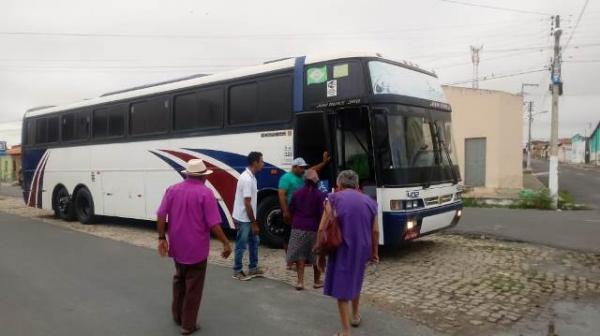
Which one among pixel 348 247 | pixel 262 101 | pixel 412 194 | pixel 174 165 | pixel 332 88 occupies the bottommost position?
pixel 348 247

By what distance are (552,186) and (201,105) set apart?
42.7ft

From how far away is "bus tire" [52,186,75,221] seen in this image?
14.6m

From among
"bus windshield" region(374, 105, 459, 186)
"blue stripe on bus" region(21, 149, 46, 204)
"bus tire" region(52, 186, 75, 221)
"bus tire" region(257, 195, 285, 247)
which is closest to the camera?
"bus windshield" region(374, 105, 459, 186)

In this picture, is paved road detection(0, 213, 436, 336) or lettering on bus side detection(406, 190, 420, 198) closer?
paved road detection(0, 213, 436, 336)

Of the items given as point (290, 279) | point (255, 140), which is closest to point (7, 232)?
point (255, 140)

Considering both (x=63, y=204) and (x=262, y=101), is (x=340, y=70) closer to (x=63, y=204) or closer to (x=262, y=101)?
(x=262, y=101)

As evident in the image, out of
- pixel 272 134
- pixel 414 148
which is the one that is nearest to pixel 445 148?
pixel 414 148

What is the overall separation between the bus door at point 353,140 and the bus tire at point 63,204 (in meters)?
9.34

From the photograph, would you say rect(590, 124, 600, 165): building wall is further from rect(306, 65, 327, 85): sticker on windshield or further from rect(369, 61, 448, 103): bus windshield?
rect(306, 65, 327, 85): sticker on windshield

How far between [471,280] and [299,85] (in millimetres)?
4132

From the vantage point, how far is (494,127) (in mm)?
22891

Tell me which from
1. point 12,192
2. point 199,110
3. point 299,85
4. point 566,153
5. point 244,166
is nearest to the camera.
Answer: point 299,85

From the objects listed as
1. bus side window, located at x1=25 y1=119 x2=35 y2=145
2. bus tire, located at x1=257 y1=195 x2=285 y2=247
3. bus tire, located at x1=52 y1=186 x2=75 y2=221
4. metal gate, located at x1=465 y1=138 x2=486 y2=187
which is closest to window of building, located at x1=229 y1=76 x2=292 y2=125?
bus tire, located at x1=257 y1=195 x2=285 y2=247

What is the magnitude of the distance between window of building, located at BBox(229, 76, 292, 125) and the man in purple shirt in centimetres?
418
